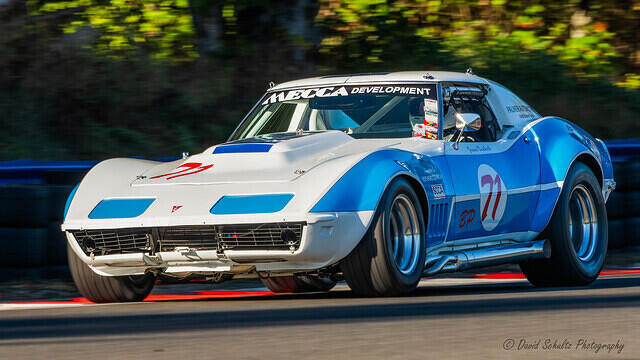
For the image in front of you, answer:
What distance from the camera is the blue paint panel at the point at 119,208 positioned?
668 centimetres

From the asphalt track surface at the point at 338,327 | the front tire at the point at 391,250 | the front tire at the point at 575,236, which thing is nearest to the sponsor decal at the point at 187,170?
the asphalt track surface at the point at 338,327

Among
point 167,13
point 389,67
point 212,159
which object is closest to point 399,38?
point 389,67

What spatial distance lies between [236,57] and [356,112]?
859 centimetres

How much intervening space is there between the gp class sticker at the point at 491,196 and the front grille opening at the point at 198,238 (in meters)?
1.81

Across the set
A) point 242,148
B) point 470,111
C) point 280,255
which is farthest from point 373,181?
point 470,111

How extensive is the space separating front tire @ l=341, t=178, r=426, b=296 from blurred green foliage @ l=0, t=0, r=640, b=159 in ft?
25.4

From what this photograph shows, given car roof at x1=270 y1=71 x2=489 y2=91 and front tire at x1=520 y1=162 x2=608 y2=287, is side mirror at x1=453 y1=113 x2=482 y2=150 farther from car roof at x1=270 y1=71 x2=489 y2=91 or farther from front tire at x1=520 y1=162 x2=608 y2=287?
front tire at x1=520 y1=162 x2=608 y2=287

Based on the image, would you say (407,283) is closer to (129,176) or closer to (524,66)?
(129,176)

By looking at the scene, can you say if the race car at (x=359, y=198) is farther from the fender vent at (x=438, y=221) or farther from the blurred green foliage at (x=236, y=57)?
the blurred green foliage at (x=236, y=57)

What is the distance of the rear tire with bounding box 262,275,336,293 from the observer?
8336mm

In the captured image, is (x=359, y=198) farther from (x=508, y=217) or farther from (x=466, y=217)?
(x=508, y=217)

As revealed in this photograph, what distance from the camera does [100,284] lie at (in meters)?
7.15

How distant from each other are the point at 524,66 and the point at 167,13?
5.55 meters

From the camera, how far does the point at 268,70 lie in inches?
644
